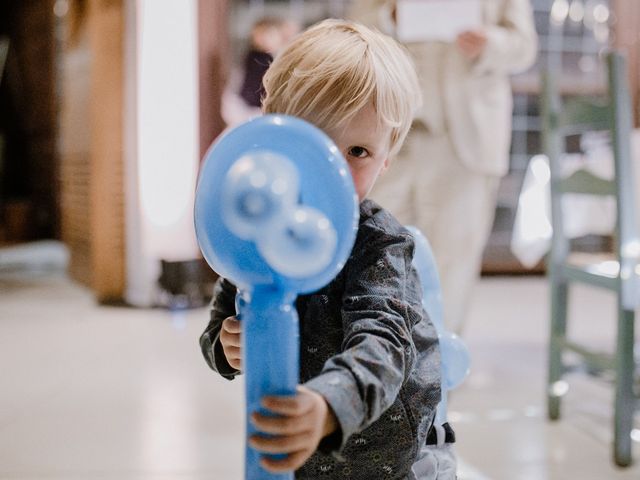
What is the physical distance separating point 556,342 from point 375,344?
1483mm

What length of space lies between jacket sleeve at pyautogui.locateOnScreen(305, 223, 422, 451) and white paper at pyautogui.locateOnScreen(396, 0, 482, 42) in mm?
1362

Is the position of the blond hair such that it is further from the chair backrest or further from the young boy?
the chair backrest

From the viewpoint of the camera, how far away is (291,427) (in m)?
0.47

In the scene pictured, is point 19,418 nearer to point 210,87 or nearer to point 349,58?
point 349,58

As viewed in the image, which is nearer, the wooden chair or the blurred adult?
the wooden chair

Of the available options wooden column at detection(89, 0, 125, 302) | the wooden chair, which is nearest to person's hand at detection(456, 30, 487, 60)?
the wooden chair

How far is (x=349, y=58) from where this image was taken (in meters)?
0.65

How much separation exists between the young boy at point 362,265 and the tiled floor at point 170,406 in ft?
2.99

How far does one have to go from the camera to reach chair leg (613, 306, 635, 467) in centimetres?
157

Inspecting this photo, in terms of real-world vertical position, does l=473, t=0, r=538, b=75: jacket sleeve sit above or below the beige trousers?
above

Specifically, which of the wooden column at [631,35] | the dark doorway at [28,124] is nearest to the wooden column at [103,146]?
the dark doorway at [28,124]

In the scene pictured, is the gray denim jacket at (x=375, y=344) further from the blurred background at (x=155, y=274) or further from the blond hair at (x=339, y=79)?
the blurred background at (x=155, y=274)

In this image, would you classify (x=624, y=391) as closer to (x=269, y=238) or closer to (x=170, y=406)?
(x=170, y=406)

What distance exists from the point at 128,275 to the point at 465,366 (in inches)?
110
